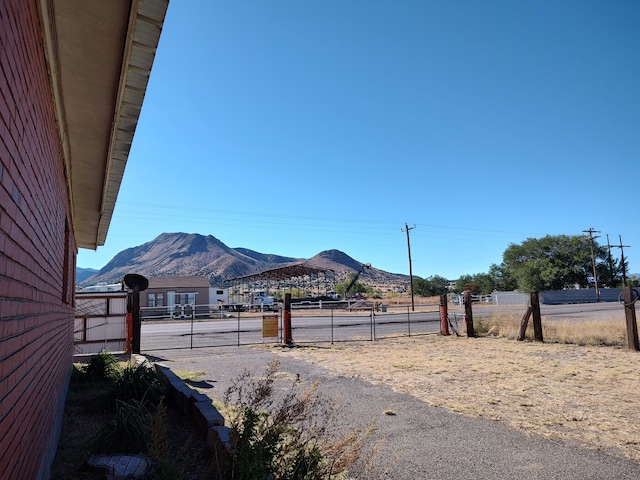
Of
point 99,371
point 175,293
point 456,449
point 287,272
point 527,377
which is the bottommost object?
point 527,377

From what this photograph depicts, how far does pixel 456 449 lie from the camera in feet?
17.1

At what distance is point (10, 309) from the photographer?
205cm

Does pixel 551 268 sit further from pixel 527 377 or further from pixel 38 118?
pixel 38 118

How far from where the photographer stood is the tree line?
67.2 metres

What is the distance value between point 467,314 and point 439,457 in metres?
14.9

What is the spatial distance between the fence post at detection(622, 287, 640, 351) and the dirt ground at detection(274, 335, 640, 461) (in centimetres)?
39

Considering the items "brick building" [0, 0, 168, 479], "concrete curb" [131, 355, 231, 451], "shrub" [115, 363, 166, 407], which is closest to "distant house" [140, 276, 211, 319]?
"shrub" [115, 363, 166, 407]

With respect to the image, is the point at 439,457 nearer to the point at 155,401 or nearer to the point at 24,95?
the point at 155,401

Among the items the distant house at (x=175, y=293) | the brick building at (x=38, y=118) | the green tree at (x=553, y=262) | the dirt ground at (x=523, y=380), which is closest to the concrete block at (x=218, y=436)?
the brick building at (x=38, y=118)

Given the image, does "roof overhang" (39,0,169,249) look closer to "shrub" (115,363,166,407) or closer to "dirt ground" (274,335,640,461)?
"shrub" (115,363,166,407)

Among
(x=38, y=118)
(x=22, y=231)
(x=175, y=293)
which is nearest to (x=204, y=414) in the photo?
(x=22, y=231)

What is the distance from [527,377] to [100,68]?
9.48m

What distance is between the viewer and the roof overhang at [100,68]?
290 centimetres

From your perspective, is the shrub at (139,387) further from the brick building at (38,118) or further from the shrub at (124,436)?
the brick building at (38,118)
